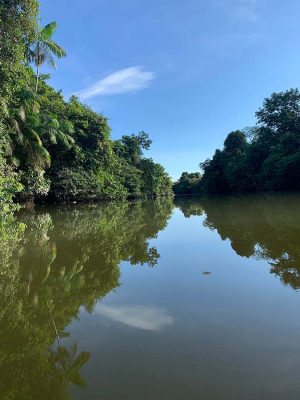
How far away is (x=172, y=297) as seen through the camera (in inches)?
105

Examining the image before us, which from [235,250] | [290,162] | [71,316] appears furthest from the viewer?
[290,162]

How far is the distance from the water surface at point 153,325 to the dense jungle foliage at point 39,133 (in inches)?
291

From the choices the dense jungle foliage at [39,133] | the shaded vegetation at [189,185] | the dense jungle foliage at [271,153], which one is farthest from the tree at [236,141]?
the dense jungle foliage at [39,133]

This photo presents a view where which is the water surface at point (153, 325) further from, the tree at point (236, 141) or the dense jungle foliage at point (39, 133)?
the tree at point (236, 141)

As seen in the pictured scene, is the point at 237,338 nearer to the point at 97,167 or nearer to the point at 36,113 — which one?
the point at 36,113

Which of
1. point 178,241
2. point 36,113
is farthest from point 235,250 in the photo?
point 36,113

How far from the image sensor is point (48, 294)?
9.34 ft

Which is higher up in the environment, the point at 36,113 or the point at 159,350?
the point at 36,113

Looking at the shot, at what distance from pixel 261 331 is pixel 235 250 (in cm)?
263

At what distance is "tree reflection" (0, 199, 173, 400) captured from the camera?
5.24ft

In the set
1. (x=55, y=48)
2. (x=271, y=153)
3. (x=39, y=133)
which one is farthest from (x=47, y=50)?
(x=271, y=153)

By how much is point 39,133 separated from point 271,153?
26.0 metres

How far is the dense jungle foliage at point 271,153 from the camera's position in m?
26.1

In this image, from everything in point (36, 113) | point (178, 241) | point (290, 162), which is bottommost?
point (178, 241)
